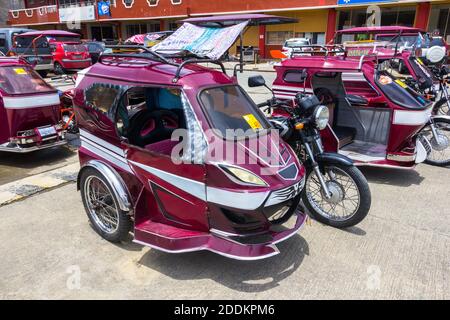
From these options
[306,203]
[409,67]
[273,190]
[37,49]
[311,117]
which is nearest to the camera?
[273,190]

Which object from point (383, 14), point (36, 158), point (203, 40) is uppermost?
point (383, 14)

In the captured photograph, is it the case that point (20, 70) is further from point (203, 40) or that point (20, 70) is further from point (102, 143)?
point (102, 143)

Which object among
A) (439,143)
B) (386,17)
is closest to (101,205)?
(439,143)

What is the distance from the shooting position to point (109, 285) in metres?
3.11

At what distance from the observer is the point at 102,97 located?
147 inches

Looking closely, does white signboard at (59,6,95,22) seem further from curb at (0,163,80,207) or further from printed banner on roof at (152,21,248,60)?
curb at (0,163,80,207)

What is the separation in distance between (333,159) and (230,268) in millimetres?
1541

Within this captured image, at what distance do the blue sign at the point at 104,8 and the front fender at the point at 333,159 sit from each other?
35732mm

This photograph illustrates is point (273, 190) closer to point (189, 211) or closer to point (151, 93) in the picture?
point (189, 211)

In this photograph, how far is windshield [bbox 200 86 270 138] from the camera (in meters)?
3.21

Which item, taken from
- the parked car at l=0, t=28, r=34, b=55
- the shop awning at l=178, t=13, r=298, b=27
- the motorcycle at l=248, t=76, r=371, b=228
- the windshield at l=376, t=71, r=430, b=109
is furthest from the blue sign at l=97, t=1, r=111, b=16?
the motorcycle at l=248, t=76, r=371, b=228

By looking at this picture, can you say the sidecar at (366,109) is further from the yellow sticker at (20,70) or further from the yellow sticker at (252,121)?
the yellow sticker at (20,70)
